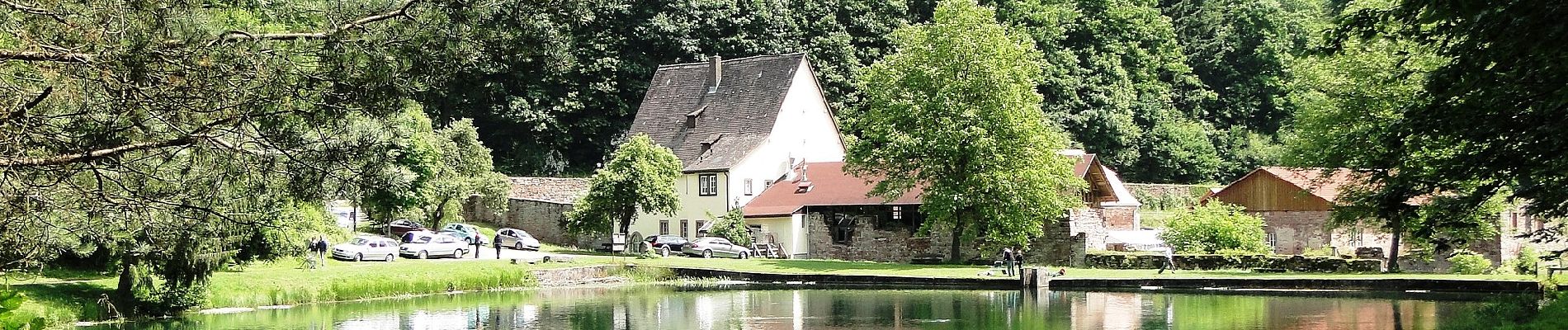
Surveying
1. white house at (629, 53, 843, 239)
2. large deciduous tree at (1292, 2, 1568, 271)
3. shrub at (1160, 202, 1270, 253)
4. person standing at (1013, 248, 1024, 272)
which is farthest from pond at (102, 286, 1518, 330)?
white house at (629, 53, 843, 239)

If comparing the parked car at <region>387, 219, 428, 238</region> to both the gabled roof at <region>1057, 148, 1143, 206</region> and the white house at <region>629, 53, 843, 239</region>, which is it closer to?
the white house at <region>629, 53, 843, 239</region>

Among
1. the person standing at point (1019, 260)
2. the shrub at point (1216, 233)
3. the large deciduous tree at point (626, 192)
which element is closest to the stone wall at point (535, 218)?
the large deciduous tree at point (626, 192)

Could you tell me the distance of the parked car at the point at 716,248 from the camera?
47.2m

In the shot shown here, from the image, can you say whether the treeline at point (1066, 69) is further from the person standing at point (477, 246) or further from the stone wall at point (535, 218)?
the person standing at point (477, 246)

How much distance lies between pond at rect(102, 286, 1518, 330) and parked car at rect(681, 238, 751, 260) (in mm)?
11728

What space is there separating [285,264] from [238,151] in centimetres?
2636

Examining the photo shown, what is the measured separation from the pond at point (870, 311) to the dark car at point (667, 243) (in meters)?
12.9

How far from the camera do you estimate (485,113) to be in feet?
203

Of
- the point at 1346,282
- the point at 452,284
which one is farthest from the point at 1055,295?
the point at 452,284

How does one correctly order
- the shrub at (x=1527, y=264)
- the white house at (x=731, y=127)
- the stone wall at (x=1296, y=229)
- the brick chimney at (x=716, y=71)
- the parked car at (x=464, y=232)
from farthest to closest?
1. the brick chimney at (x=716, y=71)
2. the white house at (x=731, y=127)
3. the parked car at (x=464, y=232)
4. the stone wall at (x=1296, y=229)
5. the shrub at (x=1527, y=264)

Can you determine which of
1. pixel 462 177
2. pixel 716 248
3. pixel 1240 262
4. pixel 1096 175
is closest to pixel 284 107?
pixel 1240 262

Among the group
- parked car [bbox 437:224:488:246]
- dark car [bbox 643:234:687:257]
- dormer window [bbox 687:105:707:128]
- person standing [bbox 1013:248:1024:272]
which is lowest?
person standing [bbox 1013:248:1024:272]

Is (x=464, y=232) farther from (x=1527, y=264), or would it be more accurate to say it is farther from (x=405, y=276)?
(x=1527, y=264)

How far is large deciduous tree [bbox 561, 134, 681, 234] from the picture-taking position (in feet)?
151
